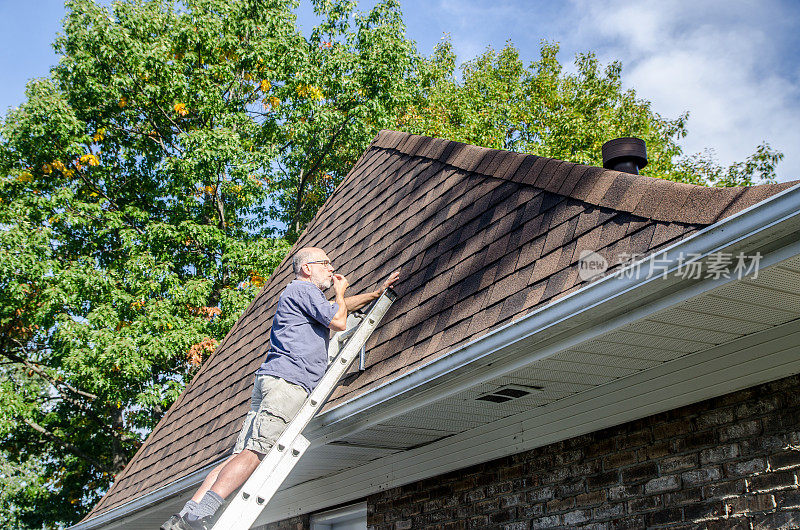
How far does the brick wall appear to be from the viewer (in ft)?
10.3

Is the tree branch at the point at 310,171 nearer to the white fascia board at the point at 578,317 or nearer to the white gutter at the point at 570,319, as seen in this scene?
the white gutter at the point at 570,319

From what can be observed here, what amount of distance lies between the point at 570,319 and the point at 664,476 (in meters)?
1.12

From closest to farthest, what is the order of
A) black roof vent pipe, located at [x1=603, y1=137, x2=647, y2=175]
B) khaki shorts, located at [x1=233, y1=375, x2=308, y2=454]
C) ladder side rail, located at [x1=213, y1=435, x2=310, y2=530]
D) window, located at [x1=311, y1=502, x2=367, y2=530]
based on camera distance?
ladder side rail, located at [x1=213, y1=435, x2=310, y2=530] → khaki shorts, located at [x1=233, y1=375, x2=308, y2=454] → black roof vent pipe, located at [x1=603, y1=137, x2=647, y2=175] → window, located at [x1=311, y1=502, x2=367, y2=530]

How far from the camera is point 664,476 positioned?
3609 mm

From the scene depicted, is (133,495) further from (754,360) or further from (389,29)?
(389,29)

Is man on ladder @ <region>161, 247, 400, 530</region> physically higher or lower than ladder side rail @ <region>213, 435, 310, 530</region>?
higher

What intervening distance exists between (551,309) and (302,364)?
6.50 feet

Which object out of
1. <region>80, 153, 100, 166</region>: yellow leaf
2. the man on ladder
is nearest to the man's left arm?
the man on ladder

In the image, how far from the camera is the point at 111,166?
19672 mm

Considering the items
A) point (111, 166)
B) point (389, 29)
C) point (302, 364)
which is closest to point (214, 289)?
point (111, 166)

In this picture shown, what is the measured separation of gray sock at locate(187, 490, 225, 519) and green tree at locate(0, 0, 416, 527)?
40.0 feet

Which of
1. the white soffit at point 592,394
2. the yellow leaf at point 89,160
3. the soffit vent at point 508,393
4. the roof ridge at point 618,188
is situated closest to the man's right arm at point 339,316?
the white soffit at point 592,394

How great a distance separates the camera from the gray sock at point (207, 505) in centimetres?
374

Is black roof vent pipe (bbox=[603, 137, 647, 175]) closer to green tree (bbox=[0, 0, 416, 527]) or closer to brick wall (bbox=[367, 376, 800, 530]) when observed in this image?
brick wall (bbox=[367, 376, 800, 530])
